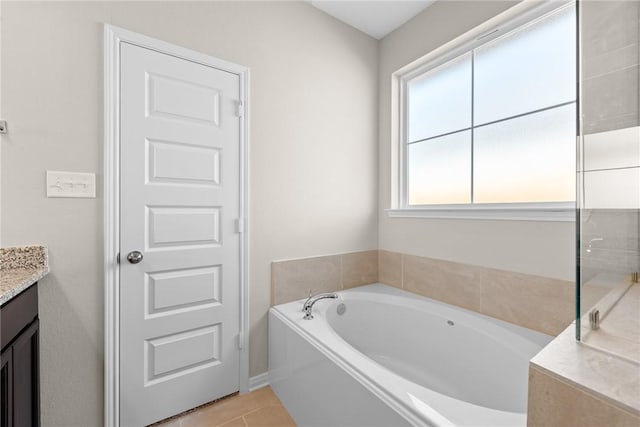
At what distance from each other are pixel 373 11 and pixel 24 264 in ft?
8.50

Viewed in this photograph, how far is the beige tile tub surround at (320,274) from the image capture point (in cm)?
186

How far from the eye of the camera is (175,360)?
4.99ft

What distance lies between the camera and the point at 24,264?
1184 millimetres

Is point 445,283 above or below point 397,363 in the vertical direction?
above

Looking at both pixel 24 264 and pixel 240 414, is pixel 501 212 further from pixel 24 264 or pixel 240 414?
pixel 24 264

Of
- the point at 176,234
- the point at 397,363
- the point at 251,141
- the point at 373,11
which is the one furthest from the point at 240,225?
the point at 373,11

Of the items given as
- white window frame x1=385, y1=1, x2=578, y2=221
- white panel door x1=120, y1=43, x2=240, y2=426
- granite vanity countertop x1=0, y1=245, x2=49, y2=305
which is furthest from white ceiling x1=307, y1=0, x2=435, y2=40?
granite vanity countertop x1=0, y1=245, x2=49, y2=305

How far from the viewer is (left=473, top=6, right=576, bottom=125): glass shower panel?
4.66ft

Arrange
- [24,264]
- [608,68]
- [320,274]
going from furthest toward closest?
[320,274] → [24,264] → [608,68]

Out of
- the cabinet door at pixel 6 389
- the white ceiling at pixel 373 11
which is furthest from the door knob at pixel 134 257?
the white ceiling at pixel 373 11

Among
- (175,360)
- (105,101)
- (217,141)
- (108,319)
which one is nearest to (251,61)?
(217,141)

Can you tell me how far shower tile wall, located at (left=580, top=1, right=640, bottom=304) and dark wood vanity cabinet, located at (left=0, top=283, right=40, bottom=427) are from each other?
1.76m

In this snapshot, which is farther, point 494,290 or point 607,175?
point 494,290

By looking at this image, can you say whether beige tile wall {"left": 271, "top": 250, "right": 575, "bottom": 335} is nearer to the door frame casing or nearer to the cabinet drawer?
the door frame casing
